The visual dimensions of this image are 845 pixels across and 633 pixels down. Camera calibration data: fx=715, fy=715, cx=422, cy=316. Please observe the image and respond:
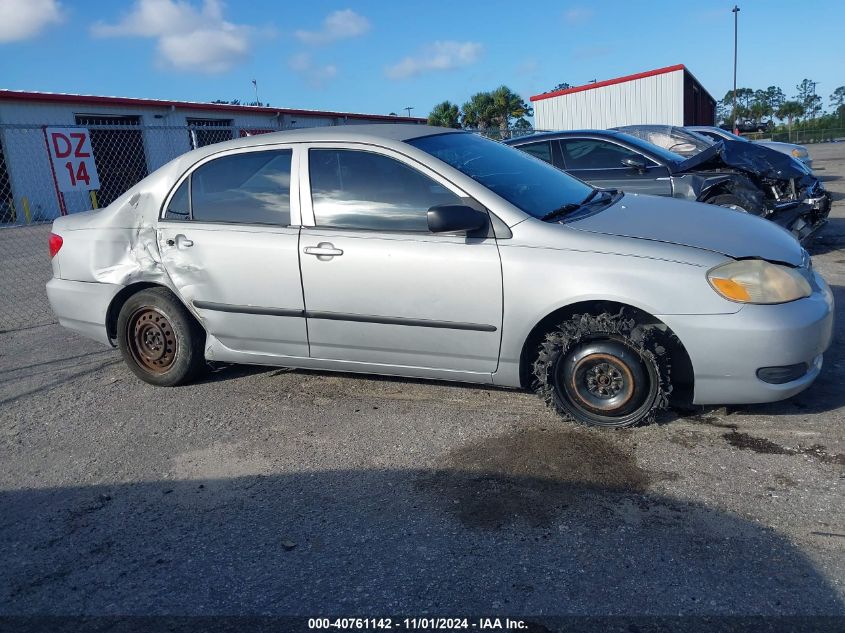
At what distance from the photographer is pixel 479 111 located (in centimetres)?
3612

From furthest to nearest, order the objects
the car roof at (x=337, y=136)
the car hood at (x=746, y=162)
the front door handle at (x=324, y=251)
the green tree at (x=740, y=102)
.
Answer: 1. the green tree at (x=740, y=102)
2. the car hood at (x=746, y=162)
3. the car roof at (x=337, y=136)
4. the front door handle at (x=324, y=251)

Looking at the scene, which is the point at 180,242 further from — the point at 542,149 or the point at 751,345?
the point at 542,149

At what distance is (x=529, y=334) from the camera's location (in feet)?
12.5

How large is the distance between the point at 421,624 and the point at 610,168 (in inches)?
258

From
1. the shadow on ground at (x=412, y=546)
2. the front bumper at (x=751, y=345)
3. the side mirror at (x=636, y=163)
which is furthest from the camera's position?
the side mirror at (x=636, y=163)

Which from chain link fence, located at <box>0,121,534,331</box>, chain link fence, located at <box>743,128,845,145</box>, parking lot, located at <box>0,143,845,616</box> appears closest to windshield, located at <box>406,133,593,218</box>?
parking lot, located at <box>0,143,845,616</box>

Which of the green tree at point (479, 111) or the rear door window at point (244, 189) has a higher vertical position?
the green tree at point (479, 111)

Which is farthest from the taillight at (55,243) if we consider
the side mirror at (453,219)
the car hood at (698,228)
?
the car hood at (698,228)

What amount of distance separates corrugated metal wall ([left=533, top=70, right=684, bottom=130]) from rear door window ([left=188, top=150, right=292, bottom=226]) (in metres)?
21.7

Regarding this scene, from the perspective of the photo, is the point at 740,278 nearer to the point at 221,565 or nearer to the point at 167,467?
the point at 221,565

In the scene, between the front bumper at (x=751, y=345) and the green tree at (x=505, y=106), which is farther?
the green tree at (x=505, y=106)

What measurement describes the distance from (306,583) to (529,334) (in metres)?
1.77

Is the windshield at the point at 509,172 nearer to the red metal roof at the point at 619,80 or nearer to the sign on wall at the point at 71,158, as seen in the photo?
the sign on wall at the point at 71,158

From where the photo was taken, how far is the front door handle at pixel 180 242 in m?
4.52
